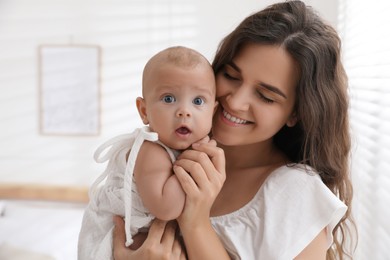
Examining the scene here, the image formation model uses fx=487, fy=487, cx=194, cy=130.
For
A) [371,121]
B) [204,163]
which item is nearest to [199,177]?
[204,163]

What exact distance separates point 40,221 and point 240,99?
2.41m

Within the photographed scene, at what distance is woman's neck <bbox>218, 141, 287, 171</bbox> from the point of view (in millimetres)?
1432

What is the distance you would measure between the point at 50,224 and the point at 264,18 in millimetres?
2364

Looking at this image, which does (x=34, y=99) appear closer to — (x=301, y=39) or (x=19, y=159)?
(x=19, y=159)

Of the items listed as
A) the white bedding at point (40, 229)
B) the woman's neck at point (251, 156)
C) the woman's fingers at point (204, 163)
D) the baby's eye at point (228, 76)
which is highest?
the baby's eye at point (228, 76)

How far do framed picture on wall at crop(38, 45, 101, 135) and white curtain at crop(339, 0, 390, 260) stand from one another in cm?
186

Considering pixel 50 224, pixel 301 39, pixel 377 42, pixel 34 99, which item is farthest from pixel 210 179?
pixel 34 99

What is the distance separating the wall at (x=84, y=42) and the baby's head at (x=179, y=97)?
2.27m

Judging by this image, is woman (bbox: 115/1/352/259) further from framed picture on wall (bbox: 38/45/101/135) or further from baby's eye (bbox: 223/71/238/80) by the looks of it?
framed picture on wall (bbox: 38/45/101/135)

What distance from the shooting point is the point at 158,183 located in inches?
42.9

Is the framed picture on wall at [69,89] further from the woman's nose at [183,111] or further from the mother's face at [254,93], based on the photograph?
the woman's nose at [183,111]


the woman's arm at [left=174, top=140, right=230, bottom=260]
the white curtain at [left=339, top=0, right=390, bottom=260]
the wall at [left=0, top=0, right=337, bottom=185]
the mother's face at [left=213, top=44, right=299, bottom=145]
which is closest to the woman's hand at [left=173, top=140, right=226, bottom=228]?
the woman's arm at [left=174, top=140, right=230, bottom=260]

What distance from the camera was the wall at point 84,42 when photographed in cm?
339

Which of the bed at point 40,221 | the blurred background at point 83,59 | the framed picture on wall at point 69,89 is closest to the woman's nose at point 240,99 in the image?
the bed at point 40,221
